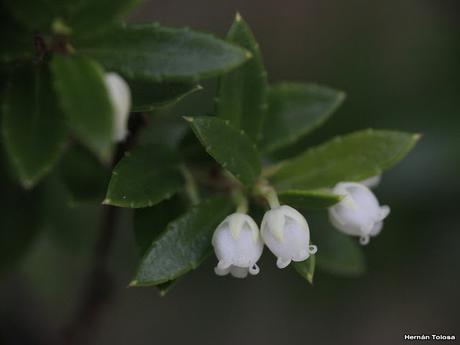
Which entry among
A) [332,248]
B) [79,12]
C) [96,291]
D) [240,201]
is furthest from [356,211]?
[96,291]

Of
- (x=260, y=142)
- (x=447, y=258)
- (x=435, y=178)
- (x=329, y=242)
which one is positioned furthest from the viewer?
(x=447, y=258)

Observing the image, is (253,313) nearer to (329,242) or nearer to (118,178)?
(329,242)

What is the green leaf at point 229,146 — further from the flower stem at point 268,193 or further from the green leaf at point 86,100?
the green leaf at point 86,100

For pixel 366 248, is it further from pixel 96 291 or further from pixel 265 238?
pixel 265 238

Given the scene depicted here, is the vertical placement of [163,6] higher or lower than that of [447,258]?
higher

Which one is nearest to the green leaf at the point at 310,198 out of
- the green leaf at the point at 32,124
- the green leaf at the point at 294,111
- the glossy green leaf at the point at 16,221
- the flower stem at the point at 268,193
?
the flower stem at the point at 268,193

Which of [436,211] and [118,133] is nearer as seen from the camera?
[118,133]

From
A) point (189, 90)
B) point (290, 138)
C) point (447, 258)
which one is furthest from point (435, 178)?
point (189, 90)
